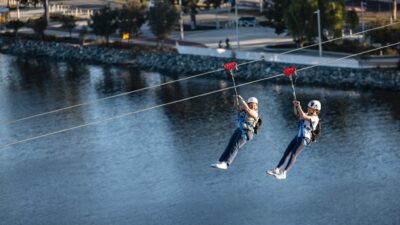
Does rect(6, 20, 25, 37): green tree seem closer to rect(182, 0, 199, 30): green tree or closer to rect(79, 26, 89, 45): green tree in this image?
rect(79, 26, 89, 45): green tree

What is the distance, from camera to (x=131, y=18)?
124 m

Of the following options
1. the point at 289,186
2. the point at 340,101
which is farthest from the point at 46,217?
the point at 340,101

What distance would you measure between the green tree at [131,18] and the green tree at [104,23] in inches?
34.8

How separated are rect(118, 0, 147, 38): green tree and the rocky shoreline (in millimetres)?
2681

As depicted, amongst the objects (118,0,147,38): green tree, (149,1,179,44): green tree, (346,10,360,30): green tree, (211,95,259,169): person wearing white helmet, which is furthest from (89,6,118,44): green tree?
(211,95,259,169): person wearing white helmet

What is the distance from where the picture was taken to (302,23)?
108688mm

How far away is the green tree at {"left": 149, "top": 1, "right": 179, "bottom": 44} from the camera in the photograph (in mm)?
119250

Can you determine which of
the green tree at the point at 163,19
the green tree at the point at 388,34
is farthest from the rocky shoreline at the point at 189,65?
the green tree at the point at 388,34

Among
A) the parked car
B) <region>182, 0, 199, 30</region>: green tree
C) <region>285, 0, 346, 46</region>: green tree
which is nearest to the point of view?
<region>285, 0, 346, 46</region>: green tree

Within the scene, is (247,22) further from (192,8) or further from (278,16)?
(278,16)

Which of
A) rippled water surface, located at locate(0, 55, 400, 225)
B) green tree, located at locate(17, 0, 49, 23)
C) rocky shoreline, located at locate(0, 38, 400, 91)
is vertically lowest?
rippled water surface, located at locate(0, 55, 400, 225)

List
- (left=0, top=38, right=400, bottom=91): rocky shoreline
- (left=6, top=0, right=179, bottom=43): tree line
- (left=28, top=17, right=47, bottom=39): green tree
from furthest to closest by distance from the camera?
(left=28, top=17, right=47, bottom=39): green tree → (left=6, top=0, right=179, bottom=43): tree line → (left=0, top=38, right=400, bottom=91): rocky shoreline

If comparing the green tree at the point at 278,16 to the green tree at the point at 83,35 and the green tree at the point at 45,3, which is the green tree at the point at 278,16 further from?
the green tree at the point at 45,3

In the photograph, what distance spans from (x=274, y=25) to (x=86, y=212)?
157 ft
